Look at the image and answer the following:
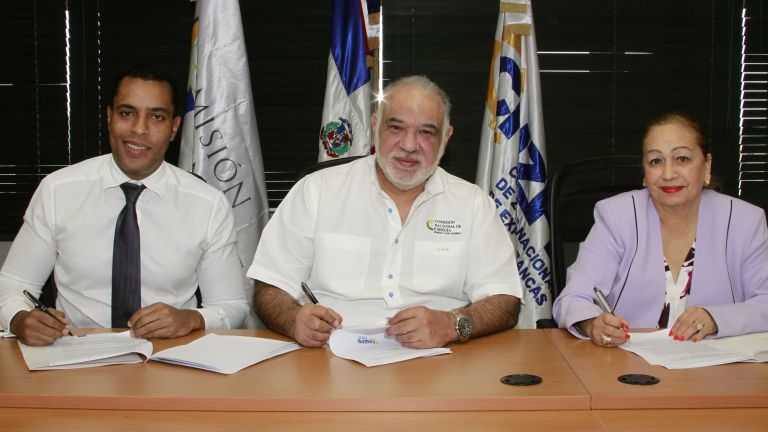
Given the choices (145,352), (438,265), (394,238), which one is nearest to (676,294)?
(438,265)

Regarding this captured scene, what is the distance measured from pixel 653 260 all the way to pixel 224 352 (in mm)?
1319

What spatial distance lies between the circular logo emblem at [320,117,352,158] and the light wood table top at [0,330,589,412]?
1.69 metres

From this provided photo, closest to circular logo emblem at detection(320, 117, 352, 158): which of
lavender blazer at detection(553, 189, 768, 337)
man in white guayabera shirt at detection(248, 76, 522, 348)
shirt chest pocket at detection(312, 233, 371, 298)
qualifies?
man in white guayabera shirt at detection(248, 76, 522, 348)

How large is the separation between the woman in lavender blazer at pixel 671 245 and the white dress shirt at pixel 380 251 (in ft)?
0.95

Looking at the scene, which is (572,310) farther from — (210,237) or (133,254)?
(133,254)

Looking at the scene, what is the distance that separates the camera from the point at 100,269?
224 cm

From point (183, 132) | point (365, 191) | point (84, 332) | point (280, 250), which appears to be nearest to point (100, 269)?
point (84, 332)

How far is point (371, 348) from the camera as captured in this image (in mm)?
1761

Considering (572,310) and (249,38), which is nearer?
(572,310)

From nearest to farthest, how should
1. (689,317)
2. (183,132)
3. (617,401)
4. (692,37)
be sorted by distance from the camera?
1. (617,401)
2. (689,317)
3. (183,132)
4. (692,37)

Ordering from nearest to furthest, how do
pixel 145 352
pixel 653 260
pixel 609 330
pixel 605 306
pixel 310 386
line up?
pixel 310 386 < pixel 145 352 < pixel 609 330 < pixel 605 306 < pixel 653 260

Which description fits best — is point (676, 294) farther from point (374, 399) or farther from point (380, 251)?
point (374, 399)

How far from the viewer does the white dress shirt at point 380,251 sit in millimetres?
2219

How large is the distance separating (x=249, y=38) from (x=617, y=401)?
112 inches
